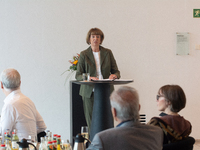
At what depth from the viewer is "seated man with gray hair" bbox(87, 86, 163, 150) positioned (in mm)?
1445

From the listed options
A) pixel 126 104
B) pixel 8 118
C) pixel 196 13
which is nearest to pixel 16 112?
pixel 8 118

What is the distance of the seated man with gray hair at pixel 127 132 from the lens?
145cm

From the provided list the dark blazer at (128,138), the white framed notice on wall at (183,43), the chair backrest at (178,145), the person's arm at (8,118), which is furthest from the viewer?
the white framed notice on wall at (183,43)

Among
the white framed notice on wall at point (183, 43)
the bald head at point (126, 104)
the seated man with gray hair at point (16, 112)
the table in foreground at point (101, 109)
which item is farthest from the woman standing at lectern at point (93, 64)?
the bald head at point (126, 104)

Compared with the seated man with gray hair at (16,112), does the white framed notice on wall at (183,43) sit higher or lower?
higher

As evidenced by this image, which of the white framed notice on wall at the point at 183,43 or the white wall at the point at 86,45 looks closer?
the white wall at the point at 86,45

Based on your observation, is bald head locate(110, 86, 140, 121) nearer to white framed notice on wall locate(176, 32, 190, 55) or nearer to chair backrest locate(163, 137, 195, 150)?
chair backrest locate(163, 137, 195, 150)

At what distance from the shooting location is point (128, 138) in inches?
58.1

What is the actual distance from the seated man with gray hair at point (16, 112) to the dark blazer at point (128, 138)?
118 cm

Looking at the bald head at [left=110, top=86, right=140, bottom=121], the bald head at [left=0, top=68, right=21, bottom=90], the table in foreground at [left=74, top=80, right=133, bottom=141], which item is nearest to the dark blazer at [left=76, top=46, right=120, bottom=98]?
the table in foreground at [left=74, top=80, right=133, bottom=141]

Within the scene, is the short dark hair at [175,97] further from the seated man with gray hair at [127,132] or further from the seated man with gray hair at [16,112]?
the seated man with gray hair at [16,112]

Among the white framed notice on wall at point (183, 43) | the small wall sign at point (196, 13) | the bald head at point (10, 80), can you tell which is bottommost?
the bald head at point (10, 80)

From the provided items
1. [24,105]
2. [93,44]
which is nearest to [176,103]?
[24,105]

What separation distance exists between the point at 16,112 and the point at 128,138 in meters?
1.38
